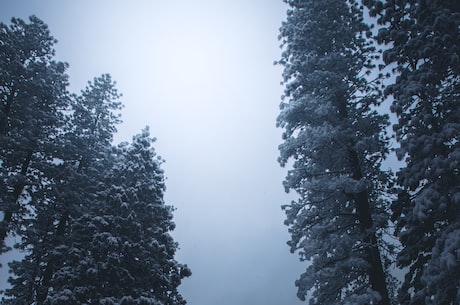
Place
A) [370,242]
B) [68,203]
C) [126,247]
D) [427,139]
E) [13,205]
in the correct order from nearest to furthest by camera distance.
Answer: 1. [427,139]
2. [370,242]
3. [126,247]
4. [13,205]
5. [68,203]

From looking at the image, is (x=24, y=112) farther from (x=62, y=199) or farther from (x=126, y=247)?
(x=126, y=247)

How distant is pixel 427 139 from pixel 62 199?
53.5 feet

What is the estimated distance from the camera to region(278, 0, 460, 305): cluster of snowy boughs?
665 cm

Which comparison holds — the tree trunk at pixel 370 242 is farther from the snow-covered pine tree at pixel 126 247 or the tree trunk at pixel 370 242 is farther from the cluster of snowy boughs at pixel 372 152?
the snow-covered pine tree at pixel 126 247

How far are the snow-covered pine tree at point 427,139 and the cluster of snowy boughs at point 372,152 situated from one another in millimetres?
29

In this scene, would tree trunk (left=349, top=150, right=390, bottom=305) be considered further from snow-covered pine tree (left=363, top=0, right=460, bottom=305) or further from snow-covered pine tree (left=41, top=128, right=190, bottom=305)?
snow-covered pine tree (left=41, top=128, right=190, bottom=305)

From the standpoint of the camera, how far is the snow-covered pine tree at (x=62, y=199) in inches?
515

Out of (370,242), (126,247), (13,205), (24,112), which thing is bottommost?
(370,242)

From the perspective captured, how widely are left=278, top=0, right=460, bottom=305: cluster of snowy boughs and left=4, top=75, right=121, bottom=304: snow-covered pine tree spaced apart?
10310 mm

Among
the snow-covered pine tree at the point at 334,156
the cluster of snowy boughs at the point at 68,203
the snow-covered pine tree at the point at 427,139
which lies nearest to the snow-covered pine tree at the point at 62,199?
the cluster of snowy boughs at the point at 68,203

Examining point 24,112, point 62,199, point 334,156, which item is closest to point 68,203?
point 62,199

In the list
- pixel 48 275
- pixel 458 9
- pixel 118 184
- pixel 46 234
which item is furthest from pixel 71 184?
pixel 458 9

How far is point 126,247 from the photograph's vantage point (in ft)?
38.3

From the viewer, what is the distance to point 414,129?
7.60 m
